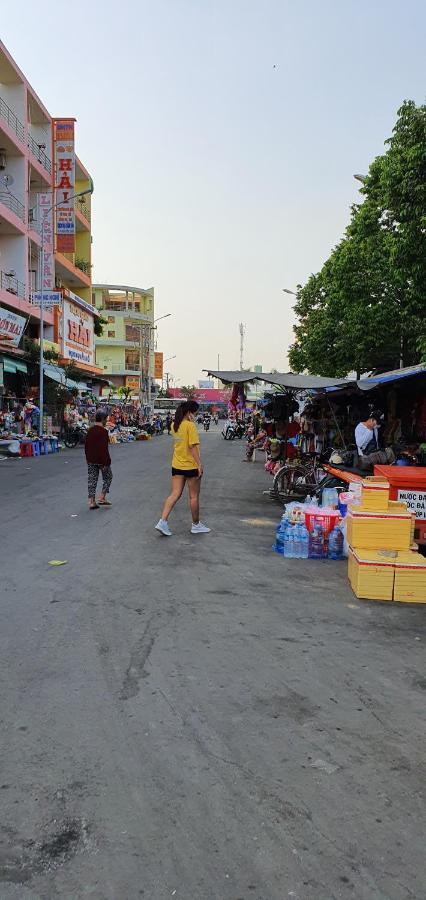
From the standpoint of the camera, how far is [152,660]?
4352mm

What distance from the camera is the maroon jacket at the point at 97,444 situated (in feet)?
34.6

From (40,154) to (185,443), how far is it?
30.2m

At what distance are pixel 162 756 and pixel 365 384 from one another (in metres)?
9.39

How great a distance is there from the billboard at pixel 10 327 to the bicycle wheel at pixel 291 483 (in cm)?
1423

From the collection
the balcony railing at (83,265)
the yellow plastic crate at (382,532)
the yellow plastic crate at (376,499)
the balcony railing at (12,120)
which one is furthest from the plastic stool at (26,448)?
the balcony railing at (83,265)

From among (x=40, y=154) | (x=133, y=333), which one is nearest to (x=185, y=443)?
(x=40, y=154)

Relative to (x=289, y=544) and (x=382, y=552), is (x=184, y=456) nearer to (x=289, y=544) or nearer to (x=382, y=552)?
(x=289, y=544)

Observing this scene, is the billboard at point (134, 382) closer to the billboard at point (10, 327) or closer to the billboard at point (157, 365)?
the billboard at point (157, 365)

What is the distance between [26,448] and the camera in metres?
23.3

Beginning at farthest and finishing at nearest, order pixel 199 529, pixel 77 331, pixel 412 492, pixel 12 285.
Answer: pixel 77 331
pixel 12 285
pixel 199 529
pixel 412 492

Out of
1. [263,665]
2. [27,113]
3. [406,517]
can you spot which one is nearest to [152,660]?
[263,665]

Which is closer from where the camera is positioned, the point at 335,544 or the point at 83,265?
the point at 335,544

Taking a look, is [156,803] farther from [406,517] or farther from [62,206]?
[62,206]

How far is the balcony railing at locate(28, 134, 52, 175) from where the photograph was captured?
31.9 m
